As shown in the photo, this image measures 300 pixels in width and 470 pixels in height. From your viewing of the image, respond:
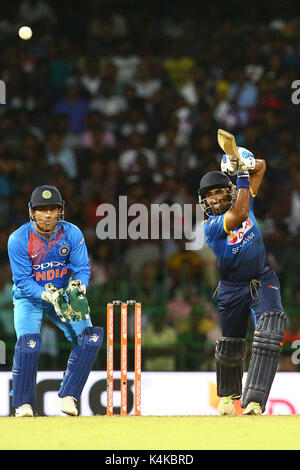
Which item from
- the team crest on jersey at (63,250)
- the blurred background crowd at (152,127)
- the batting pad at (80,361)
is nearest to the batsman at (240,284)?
the batting pad at (80,361)

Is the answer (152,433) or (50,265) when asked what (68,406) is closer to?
(50,265)

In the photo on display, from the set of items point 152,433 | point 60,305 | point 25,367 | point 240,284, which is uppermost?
point 240,284

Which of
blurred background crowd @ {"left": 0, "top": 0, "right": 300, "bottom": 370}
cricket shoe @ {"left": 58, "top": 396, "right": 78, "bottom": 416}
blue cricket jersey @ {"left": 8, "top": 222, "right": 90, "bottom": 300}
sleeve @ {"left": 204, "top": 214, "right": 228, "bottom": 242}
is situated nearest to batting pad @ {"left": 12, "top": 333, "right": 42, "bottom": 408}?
cricket shoe @ {"left": 58, "top": 396, "right": 78, "bottom": 416}

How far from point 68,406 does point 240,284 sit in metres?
1.47

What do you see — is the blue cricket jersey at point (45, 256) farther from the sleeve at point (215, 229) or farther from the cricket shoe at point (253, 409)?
the cricket shoe at point (253, 409)

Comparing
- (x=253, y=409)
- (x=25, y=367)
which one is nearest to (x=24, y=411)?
(x=25, y=367)

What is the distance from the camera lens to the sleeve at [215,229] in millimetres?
7023

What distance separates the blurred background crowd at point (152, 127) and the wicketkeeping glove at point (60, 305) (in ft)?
6.99

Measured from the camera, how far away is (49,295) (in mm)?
7023

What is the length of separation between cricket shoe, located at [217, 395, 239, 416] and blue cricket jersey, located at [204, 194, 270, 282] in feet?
2.82

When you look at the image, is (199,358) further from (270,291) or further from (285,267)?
(270,291)

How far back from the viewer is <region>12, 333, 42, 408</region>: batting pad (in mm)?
7066
